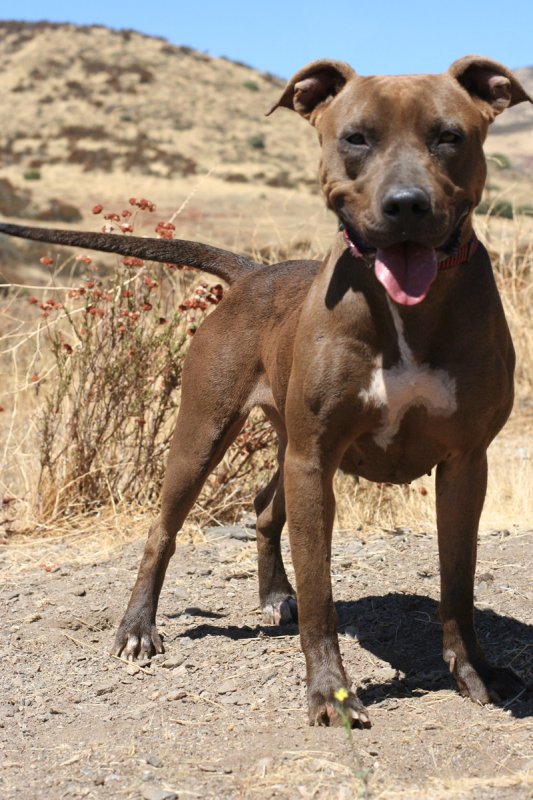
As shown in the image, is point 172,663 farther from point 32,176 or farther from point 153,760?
point 32,176

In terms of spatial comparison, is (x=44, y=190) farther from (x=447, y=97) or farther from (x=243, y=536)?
(x=447, y=97)

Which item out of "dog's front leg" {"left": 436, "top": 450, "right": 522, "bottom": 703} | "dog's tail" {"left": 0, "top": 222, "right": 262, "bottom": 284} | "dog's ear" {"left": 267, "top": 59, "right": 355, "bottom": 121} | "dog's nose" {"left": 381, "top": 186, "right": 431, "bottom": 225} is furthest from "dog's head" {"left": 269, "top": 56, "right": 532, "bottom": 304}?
"dog's tail" {"left": 0, "top": 222, "right": 262, "bottom": 284}

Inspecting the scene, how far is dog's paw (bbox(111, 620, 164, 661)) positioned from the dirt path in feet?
0.26

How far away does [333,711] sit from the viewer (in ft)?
13.4

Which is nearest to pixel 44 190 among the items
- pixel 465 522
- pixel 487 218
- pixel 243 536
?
pixel 487 218

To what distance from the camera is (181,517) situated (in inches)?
→ 211

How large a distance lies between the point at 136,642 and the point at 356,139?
2.53 m

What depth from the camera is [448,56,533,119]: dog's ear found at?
415cm

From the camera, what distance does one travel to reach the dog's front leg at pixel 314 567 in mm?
4152

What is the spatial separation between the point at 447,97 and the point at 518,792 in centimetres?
229

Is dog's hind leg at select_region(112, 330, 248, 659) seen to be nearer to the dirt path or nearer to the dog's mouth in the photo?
the dirt path

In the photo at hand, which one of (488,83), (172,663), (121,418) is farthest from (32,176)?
(488,83)

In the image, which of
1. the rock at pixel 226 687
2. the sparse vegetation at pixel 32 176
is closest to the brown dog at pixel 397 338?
the rock at pixel 226 687

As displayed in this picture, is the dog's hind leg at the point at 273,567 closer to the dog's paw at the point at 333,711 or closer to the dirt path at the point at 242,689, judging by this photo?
the dirt path at the point at 242,689
